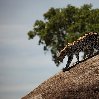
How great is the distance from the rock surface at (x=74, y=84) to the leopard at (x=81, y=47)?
1333 millimetres

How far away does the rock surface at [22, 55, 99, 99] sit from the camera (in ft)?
45.4

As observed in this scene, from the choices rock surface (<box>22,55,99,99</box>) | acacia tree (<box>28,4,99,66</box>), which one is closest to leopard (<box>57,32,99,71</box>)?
rock surface (<box>22,55,99,99</box>)

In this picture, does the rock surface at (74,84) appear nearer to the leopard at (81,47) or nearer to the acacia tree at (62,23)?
the leopard at (81,47)

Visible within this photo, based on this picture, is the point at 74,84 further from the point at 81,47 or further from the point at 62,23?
the point at 62,23

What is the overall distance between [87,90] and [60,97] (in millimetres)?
1150

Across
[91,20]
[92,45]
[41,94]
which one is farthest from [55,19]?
[41,94]

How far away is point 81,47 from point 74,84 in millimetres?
3617

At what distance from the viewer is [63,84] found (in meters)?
14.5

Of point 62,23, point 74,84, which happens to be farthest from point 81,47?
point 62,23

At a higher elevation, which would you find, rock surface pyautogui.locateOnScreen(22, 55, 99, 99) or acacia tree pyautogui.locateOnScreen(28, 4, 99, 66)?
acacia tree pyautogui.locateOnScreen(28, 4, 99, 66)

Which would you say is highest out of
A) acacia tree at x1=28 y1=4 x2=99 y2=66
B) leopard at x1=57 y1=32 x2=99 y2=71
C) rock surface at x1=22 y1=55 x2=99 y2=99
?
acacia tree at x1=28 y1=4 x2=99 y2=66

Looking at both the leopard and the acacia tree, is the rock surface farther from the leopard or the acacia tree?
the acacia tree

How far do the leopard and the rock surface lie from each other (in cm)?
133

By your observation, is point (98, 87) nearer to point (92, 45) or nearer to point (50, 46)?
point (92, 45)
